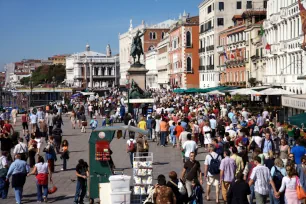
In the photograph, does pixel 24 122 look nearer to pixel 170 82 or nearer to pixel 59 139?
pixel 59 139

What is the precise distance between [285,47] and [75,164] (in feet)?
81.4

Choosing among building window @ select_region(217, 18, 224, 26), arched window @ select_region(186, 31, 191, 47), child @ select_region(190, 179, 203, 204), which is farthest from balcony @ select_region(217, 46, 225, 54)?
child @ select_region(190, 179, 203, 204)

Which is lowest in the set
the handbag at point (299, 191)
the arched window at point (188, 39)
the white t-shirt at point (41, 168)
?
the handbag at point (299, 191)

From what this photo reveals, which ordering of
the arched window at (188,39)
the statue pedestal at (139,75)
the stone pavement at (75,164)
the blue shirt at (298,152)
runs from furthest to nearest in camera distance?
the arched window at (188,39) < the statue pedestal at (139,75) < the stone pavement at (75,164) < the blue shirt at (298,152)

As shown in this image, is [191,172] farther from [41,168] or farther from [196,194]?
[41,168]

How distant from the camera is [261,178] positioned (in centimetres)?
1251

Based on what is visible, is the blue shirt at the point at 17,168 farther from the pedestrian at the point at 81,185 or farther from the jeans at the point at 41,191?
the pedestrian at the point at 81,185

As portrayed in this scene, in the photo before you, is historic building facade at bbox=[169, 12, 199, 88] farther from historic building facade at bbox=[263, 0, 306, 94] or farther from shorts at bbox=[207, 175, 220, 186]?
shorts at bbox=[207, 175, 220, 186]

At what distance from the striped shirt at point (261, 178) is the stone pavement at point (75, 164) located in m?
2.22

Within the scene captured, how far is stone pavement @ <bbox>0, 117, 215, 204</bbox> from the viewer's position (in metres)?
15.6

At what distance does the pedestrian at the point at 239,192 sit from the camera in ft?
37.1

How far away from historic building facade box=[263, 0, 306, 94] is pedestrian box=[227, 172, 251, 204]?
2669 centimetres

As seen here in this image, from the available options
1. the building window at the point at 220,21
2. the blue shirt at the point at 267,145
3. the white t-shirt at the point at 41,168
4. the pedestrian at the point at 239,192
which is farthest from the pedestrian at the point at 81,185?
the building window at the point at 220,21

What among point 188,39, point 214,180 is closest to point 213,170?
point 214,180
